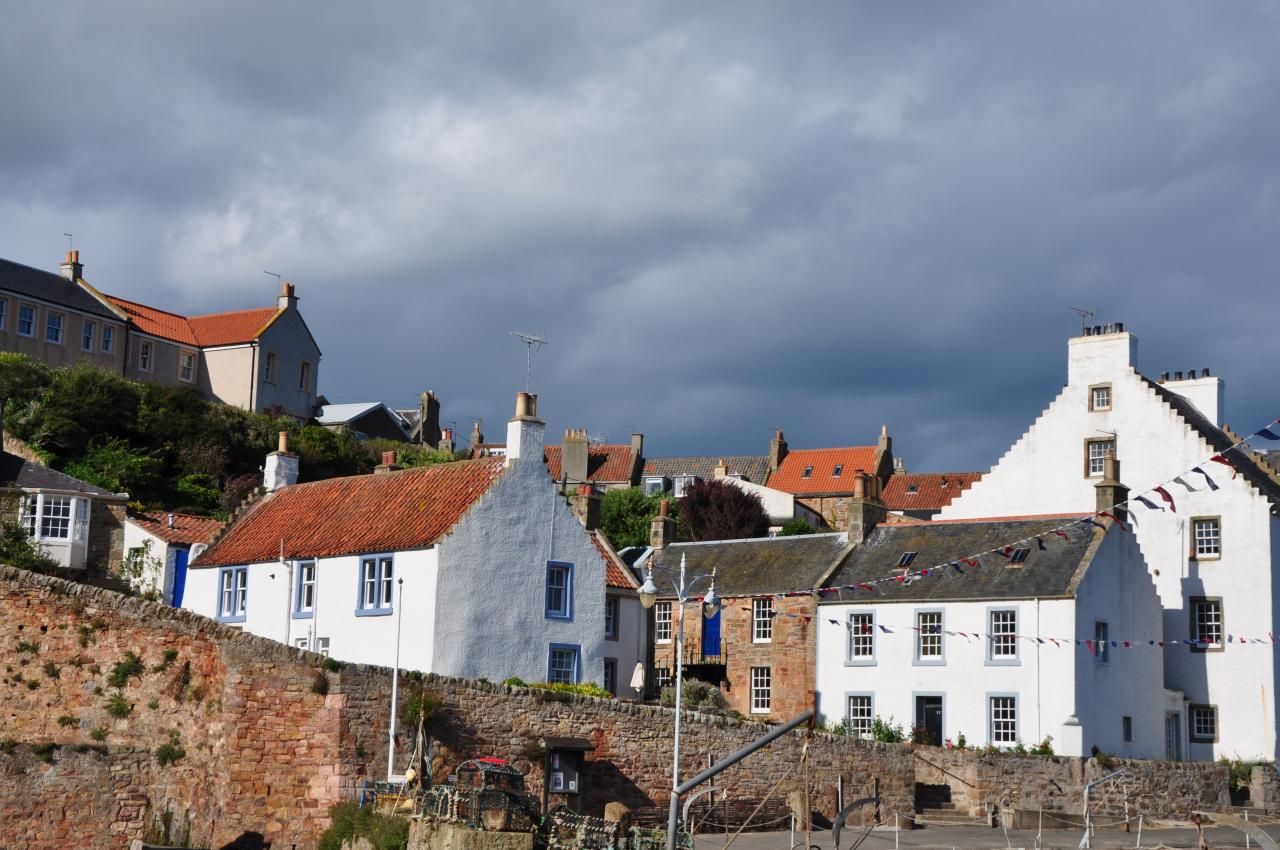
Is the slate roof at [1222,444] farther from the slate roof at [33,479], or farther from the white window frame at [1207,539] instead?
the slate roof at [33,479]

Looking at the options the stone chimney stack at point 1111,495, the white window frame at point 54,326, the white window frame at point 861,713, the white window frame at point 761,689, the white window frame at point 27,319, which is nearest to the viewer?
the white window frame at point 861,713

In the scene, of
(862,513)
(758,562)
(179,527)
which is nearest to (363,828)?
(179,527)

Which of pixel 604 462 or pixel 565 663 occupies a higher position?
pixel 604 462

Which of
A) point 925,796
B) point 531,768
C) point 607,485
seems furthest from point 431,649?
point 607,485

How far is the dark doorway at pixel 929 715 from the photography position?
137 feet

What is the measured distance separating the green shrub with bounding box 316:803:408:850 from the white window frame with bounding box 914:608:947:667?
1870 centimetres

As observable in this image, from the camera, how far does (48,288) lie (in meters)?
63.3

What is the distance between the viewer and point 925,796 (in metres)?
37.8

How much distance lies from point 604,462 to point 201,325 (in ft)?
85.6

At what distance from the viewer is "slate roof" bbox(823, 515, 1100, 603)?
4112 cm

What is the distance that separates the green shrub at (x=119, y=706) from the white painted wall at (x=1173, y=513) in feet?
94.6

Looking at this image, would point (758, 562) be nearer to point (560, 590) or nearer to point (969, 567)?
point (969, 567)

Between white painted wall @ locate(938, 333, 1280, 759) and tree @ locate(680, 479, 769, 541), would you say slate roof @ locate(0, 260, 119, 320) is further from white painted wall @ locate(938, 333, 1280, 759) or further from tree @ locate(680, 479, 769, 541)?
white painted wall @ locate(938, 333, 1280, 759)

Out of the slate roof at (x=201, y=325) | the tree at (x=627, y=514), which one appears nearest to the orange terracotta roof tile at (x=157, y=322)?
the slate roof at (x=201, y=325)
